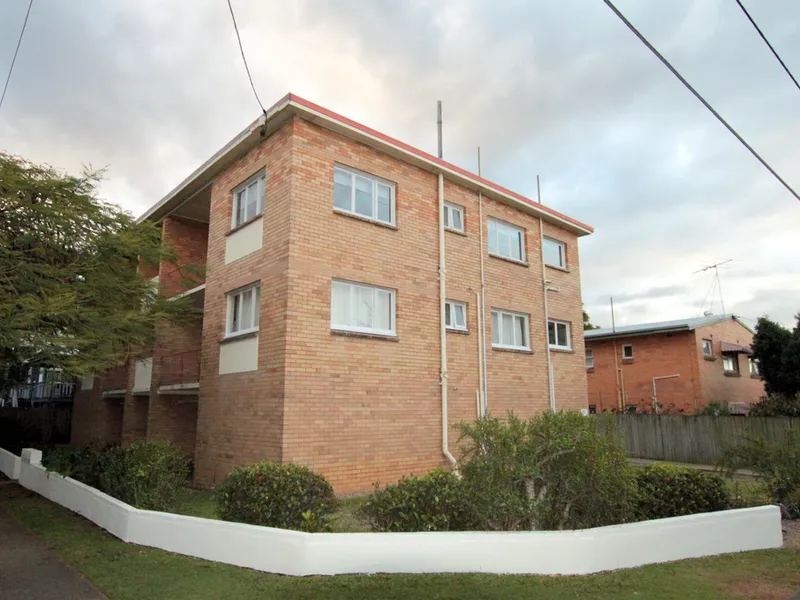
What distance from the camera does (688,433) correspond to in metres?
18.1

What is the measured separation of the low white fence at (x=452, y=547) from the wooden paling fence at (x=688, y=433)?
30.6ft

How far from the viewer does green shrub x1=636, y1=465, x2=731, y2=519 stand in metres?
7.96

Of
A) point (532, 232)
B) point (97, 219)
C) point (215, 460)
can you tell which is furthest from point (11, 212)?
point (532, 232)

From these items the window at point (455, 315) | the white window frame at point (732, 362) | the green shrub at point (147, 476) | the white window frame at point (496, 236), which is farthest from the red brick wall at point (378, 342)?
the white window frame at point (732, 362)

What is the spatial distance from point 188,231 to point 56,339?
8.25 metres

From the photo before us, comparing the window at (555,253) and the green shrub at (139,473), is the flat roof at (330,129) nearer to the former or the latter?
the window at (555,253)

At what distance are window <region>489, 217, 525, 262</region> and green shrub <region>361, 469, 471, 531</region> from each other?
979cm

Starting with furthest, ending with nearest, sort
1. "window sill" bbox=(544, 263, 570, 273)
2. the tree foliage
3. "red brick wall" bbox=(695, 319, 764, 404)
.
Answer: "red brick wall" bbox=(695, 319, 764, 404) → the tree foliage → "window sill" bbox=(544, 263, 570, 273)

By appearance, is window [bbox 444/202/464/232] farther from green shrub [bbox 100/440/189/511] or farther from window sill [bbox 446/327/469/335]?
green shrub [bbox 100/440/189/511]

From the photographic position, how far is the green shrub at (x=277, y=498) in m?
6.86

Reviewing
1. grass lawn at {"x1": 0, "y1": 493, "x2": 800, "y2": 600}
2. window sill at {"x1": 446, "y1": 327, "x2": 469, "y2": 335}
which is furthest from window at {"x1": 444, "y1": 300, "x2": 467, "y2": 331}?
grass lawn at {"x1": 0, "y1": 493, "x2": 800, "y2": 600}

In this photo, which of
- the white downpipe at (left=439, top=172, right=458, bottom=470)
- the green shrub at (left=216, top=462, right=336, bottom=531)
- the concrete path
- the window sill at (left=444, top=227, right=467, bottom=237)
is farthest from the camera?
the window sill at (left=444, top=227, right=467, bottom=237)

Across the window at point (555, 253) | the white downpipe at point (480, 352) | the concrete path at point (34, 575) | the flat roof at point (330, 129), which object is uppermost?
the flat roof at point (330, 129)

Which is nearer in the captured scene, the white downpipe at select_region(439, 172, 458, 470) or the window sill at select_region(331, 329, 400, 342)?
the window sill at select_region(331, 329, 400, 342)
